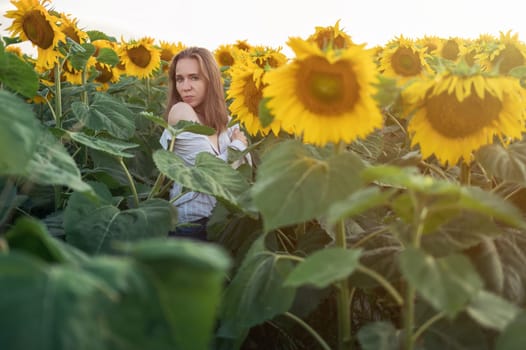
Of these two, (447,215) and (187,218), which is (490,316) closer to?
(447,215)

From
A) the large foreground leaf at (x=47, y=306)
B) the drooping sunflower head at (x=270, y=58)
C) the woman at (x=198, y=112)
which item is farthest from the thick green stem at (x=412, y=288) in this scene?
the woman at (x=198, y=112)

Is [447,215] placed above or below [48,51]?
below

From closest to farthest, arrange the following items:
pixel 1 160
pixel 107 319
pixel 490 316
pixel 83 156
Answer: pixel 107 319 → pixel 490 316 → pixel 1 160 → pixel 83 156

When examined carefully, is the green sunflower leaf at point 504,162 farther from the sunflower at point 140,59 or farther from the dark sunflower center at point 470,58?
the sunflower at point 140,59

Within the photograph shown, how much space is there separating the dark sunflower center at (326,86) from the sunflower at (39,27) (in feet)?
6.27

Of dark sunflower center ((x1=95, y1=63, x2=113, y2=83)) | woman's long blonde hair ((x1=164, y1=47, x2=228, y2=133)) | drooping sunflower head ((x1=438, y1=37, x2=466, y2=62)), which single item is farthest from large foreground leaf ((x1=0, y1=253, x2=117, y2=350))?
dark sunflower center ((x1=95, y1=63, x2=113, y2=83))

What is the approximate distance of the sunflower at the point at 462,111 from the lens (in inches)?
54.6

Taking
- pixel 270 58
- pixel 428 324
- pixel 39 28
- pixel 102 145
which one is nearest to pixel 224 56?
pixel 39 28

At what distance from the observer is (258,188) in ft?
3.85

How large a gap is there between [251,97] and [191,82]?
1.50m

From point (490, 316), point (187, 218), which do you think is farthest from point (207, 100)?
point (490, 316)

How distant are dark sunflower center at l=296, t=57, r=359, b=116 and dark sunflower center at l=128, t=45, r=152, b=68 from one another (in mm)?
3606

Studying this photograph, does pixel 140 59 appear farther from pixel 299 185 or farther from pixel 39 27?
pixel 299 185

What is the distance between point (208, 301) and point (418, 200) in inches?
19.0
